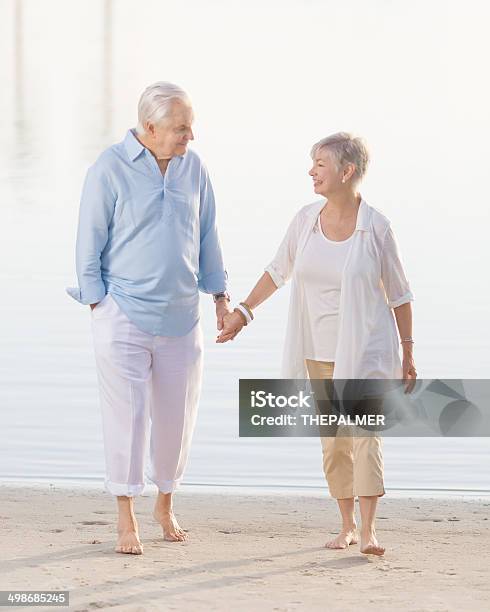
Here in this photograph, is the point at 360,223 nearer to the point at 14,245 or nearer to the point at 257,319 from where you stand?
the point at 257,319

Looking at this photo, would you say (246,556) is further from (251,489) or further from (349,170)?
(251,489)

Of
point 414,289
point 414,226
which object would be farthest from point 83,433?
point 414,226

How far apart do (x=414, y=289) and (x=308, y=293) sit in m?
7.39

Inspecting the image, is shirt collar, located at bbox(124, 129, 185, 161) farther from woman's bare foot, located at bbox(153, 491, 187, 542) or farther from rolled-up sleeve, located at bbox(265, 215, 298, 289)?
woman's bare foot, located at bbox(153, 491, 187, 542)

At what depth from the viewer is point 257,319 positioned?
38.8ft

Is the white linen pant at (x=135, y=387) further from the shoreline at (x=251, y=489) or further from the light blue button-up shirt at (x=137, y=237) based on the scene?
the shoreline at (x=251, y=489)

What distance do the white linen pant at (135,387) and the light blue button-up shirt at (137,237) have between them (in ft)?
0.19

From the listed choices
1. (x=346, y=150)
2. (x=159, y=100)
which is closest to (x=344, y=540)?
(x=346, y=150)

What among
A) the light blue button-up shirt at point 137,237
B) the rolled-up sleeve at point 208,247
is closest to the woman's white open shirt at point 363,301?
the rolled-up sleeve at point 208,247

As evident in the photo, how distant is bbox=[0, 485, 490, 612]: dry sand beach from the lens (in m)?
4.90

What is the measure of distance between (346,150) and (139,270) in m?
0.77

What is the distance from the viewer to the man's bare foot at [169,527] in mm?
5801

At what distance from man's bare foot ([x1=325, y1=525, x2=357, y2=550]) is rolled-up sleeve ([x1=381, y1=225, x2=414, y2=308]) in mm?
780

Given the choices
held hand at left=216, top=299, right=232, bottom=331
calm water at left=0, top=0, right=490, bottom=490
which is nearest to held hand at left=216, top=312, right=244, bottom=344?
held hand at left=216, top=299, right=232, bottom=331
